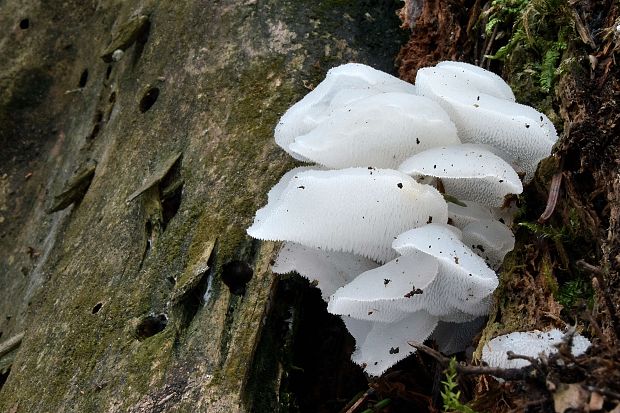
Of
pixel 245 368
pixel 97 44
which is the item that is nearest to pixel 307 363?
pixel 245 368

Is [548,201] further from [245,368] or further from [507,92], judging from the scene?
[245,368]

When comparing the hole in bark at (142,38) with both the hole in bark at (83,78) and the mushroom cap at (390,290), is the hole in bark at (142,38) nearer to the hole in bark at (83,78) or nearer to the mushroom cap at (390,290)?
the hole in bark at (83,78)

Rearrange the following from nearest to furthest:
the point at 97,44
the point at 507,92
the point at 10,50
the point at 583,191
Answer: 1. the point at 583,191
2. the point at 507,92
3. the point at 97,44
4. the point at 10,50

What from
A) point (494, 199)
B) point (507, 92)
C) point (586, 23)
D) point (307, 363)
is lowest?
point (307, 363)

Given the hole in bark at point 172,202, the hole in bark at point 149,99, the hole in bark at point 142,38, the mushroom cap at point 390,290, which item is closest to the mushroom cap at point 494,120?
the mushroom cap at point 390,290

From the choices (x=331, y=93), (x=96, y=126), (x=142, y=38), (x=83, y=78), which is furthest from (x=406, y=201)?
(x=83, y=78)

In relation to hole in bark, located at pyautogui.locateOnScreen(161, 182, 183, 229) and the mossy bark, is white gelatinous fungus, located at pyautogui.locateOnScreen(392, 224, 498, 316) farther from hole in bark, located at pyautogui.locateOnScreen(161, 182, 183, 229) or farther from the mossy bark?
hole in bark, located at pyautogui.locateOnScreen(161, 182, 183, 229)

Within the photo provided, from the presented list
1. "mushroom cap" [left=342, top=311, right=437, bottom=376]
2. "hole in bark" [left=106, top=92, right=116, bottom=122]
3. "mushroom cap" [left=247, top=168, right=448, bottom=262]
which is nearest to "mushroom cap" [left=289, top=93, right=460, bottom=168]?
"mushroom cap" [left=247, top=168, right=448, bottom=262]
